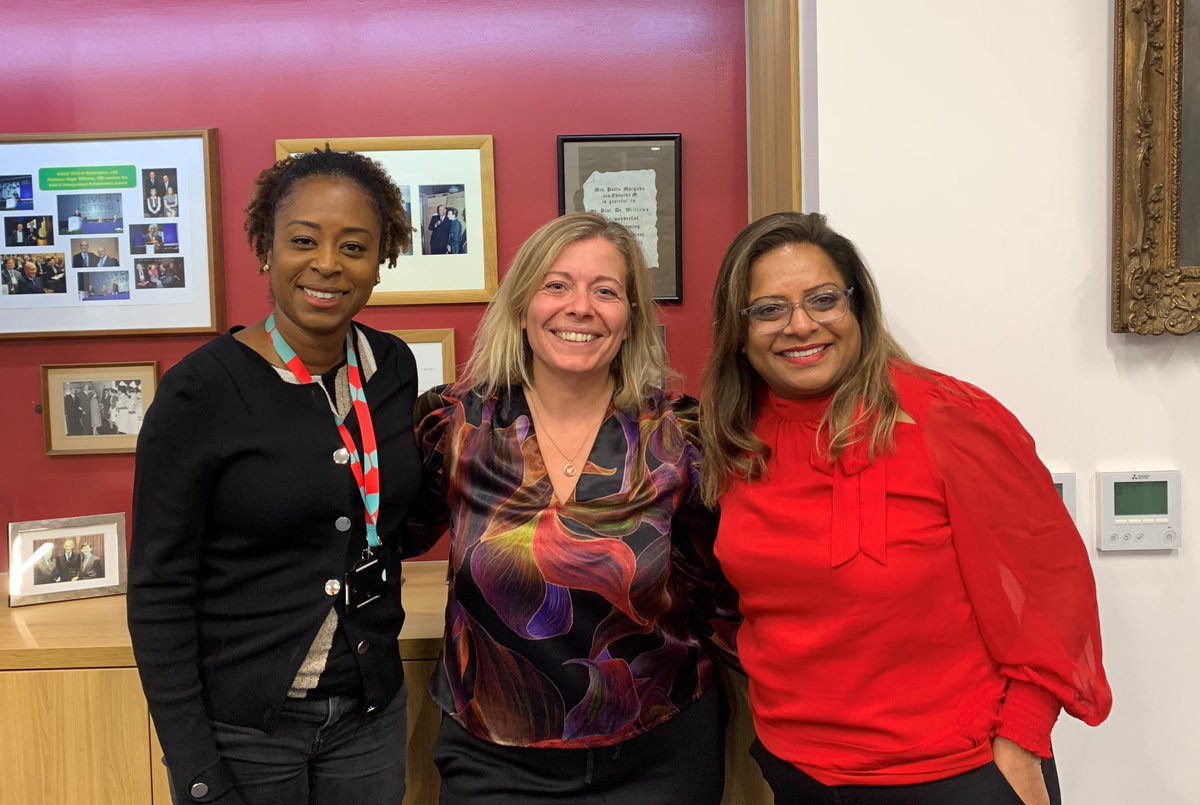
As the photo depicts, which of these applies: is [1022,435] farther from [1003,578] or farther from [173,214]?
[173,214]

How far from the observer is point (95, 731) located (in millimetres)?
1728

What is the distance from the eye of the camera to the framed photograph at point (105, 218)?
86.8 inches

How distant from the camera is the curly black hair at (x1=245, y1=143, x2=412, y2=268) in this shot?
136cm

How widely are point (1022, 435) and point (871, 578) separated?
30cm

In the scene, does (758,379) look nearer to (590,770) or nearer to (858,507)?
(858,507)

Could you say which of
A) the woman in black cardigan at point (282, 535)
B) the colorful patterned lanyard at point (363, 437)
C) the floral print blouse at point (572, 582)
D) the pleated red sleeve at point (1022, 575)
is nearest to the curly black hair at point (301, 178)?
the woman in black cardigan at point (282, 535)

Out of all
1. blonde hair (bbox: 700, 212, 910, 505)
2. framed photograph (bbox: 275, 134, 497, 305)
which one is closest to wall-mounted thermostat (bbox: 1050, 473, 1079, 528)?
blonde hair (bbox: 700, 212, 910, 505)

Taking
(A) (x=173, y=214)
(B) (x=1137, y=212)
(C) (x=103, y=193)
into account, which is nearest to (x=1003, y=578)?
(B) (x=1137, y=212)

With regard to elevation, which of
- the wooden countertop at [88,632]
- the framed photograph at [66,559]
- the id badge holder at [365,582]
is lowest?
the wooden countertop at [88,632]

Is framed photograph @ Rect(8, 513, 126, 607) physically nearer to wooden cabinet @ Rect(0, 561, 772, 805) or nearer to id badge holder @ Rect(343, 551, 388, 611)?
wooden cabinet @ Rect(0, 561, 772, 805)

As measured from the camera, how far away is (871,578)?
1.16 m

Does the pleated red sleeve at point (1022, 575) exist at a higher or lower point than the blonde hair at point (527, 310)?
lower

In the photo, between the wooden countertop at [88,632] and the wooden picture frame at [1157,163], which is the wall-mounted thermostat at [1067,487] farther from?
the wooden countertop at [88,632]

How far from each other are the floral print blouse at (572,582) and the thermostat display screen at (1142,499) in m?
0.74
